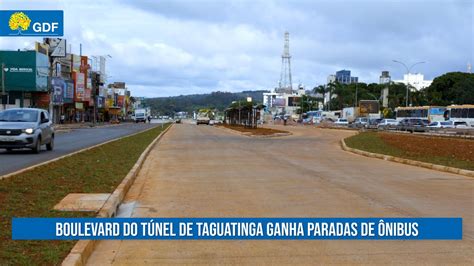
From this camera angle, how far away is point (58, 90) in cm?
7875

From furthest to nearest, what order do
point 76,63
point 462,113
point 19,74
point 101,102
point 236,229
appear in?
point 101,102 < point 76,63 < point 19,74 < point 462,113 < point 236,229

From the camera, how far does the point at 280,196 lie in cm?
1195

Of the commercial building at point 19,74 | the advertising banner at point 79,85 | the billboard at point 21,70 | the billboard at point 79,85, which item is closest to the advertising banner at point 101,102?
the billboard at point 79,85

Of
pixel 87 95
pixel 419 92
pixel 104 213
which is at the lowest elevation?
pixel 104 213

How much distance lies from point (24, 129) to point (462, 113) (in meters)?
55.2

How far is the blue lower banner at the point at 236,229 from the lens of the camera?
7660 millimetres

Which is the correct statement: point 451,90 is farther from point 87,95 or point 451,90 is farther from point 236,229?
point 236,229

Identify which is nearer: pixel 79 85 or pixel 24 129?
pixel 24 129

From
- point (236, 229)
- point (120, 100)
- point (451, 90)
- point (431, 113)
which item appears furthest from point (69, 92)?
point (236, 229)

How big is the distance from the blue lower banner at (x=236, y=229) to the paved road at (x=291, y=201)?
0.25m

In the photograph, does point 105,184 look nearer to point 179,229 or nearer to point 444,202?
point 179,229

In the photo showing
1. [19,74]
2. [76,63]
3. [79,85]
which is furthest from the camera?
[76,63]

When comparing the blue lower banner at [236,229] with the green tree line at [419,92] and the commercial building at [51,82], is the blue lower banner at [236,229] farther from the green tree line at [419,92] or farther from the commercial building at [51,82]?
the green tree line at [419,92]

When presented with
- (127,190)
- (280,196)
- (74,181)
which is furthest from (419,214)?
(74,181)
